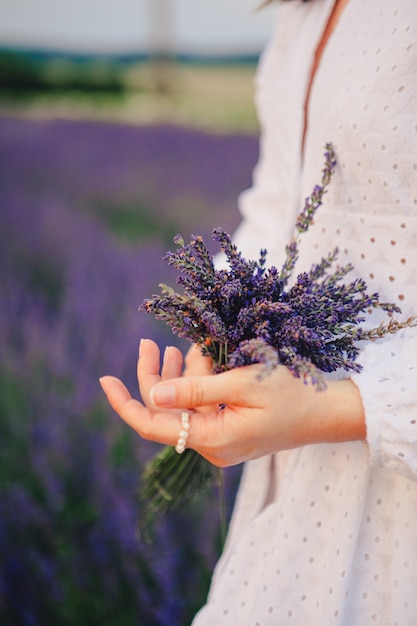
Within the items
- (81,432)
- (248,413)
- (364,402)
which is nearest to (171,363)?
(248,413)

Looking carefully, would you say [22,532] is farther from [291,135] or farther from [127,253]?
[127,253]

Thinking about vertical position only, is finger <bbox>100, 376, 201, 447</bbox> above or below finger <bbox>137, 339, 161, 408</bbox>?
below

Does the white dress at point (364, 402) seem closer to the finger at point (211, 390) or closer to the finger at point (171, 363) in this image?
the finger at point (211, 390)

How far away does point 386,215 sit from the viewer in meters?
0.87

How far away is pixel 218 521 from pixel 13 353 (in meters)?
1.11

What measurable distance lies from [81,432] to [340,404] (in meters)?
1.45

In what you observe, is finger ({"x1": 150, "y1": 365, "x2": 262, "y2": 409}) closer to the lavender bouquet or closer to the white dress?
the lavender bouquet

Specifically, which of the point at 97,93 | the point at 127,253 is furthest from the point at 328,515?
the point at 97,93

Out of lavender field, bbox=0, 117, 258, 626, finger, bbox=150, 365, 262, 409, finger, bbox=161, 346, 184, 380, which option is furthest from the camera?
lavender field, bbox=0, 117, 258, 626

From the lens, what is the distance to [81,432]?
2.02 meters

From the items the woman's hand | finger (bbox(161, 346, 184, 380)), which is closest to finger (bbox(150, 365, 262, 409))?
the woman's hand

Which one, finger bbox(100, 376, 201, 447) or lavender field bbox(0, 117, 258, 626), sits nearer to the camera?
finger bbox(100, 376, 201, 447)

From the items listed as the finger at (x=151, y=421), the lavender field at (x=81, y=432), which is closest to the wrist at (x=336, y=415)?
the finger at (x=151, y=421)

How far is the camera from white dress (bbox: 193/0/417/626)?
0.80 meters
